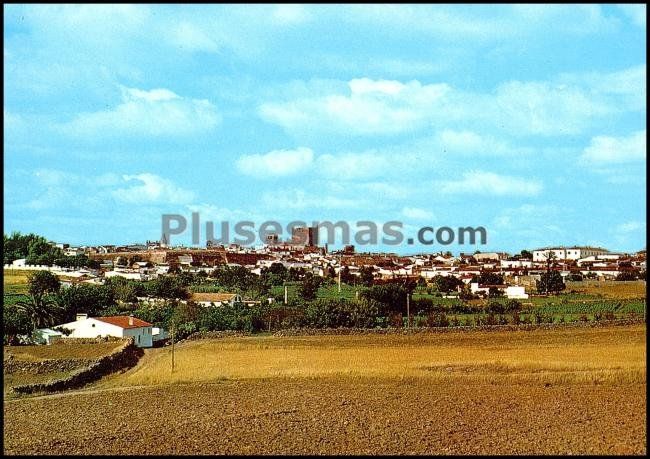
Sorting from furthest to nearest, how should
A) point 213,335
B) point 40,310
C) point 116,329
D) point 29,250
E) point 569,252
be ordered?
point 569,252, point 29,250, point 40,310, point 213,335, point 116,329

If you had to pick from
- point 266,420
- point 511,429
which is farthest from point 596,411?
point 266,420

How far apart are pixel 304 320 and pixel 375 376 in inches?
953

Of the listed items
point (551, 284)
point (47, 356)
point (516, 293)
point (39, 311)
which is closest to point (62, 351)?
point (47, 356)

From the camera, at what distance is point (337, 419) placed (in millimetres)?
→ 16656

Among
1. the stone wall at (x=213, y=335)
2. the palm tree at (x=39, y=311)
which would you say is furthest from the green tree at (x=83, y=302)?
the stone wall at (x=213, y=335)

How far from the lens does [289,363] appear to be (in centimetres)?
2861

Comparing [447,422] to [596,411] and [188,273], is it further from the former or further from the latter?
[188,273]

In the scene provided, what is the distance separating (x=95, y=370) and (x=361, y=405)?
14.2 meters

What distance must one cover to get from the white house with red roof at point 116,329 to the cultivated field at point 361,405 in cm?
1137

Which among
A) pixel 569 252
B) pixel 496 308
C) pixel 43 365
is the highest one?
pixel 569 252

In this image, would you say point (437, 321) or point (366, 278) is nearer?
point (437, 321)

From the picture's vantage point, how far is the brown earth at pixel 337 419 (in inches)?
542

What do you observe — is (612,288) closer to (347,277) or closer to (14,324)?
(347,277)

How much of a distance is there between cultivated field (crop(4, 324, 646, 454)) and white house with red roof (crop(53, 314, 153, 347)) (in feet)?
37.3
